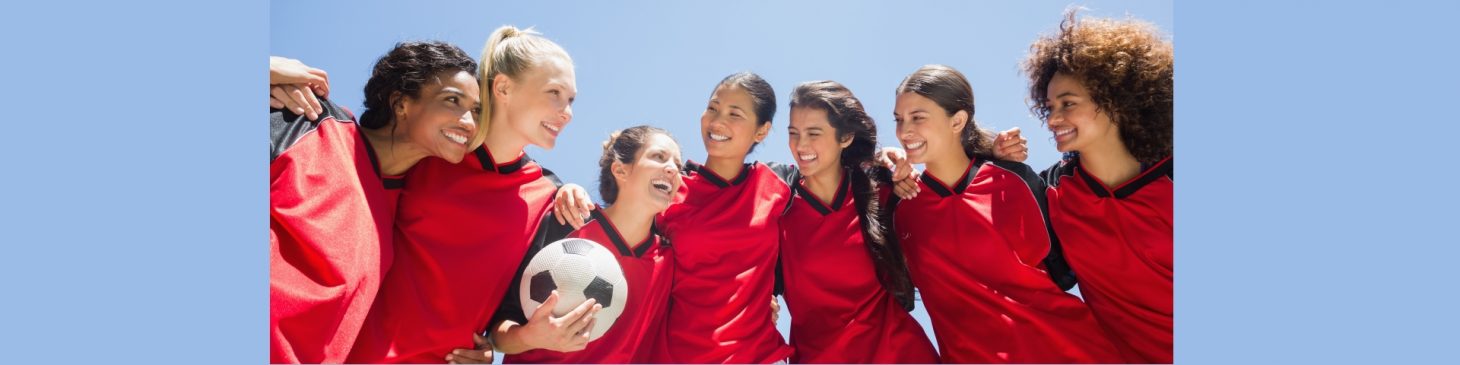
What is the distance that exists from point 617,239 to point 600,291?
0.95 feet

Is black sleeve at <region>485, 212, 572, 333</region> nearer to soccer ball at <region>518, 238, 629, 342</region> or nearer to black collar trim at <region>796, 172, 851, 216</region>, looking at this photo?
soccer ball at <region>518, 238, 629, 342</region>

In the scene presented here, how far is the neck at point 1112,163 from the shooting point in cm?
385

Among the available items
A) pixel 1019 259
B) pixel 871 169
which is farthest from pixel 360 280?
pixel 1019 259

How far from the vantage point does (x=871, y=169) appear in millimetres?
3986

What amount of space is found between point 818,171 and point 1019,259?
0.93 m

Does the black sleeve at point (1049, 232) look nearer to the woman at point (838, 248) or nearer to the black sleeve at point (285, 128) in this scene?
the woman at point (838, 248)

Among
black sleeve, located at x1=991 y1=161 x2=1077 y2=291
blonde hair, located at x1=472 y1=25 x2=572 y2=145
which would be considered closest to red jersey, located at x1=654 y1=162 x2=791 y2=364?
blonde hair, located at x1=472 y1=25 x2=572 y2=145

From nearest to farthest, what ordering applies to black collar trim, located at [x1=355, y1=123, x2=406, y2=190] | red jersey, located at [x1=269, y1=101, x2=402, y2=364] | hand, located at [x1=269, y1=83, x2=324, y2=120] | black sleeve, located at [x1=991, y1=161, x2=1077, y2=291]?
1. red jersey, located at [x1=269, y1=101, x2=402, y2=364]
2. hand, located at [x1=269, y1=83, x2=324, y2=120]
3. black collar trim, located at [x1=355, y1=123, x2=406, y2=190]
4. black sleeve, located at [x1=991, y1=161, x2=1077, y2=291]

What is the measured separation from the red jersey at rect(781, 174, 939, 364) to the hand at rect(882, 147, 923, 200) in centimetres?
21

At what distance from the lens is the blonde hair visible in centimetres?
357

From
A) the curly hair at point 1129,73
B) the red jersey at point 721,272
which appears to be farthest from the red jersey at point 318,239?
the curly hair at point 1129,73

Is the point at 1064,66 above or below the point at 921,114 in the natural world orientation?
above

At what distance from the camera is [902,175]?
3.92 metres

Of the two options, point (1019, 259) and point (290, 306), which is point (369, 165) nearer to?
point (290, 306)
